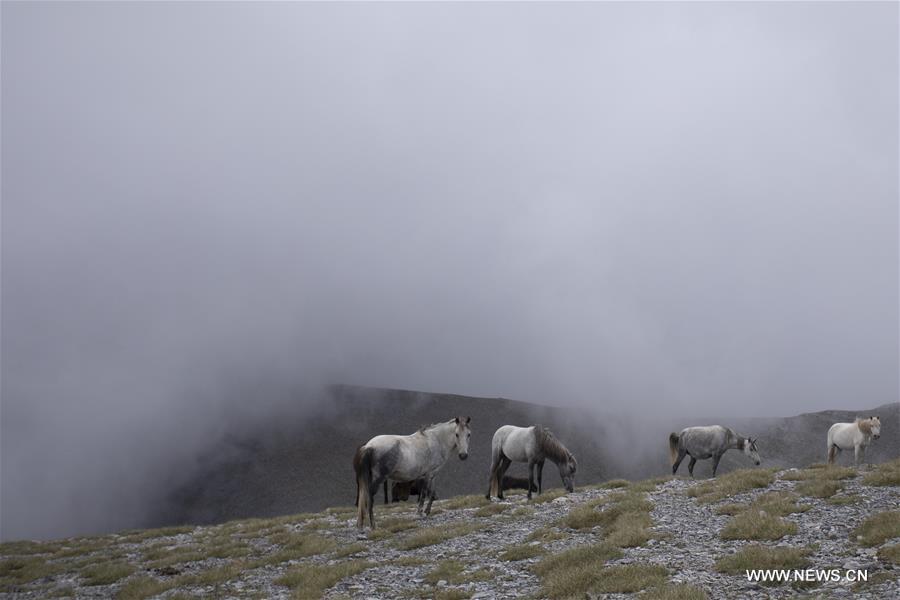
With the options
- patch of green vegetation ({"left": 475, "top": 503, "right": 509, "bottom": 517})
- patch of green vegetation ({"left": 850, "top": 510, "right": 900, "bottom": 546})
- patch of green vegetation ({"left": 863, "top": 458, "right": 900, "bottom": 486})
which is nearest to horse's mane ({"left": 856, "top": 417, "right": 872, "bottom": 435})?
patch of green vegetation ({"left": 863, "top": 458, "right": 900, "bottom": 486})

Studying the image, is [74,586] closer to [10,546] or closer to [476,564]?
[476,564]

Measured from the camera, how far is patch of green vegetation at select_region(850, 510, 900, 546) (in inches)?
548

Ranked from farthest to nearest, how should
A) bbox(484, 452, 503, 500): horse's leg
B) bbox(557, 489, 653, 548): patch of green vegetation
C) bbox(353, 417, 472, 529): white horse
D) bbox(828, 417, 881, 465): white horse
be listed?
bbox(828, 417, 881, 465): white horse → bbox(484, 452, 503, 500): horse's leg → bbox(353, 417, 472, 529): white horse → bbox(557, 489, 653, 548): patch of green vegetation

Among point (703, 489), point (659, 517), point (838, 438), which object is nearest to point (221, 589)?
point (659, 517)

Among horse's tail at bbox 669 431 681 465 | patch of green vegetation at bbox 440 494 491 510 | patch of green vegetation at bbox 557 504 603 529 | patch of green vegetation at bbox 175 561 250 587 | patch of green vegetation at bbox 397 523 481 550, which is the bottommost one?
horse's tail at bbox 669 431 681 465

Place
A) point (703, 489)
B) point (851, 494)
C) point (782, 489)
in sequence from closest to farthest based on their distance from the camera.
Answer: point (851, 494) < point (782, 489) < point (703, 489)

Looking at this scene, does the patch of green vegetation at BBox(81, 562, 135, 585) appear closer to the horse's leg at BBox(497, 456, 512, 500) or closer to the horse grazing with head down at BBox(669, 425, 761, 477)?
the horse's leg at BBox(497, 456, 512, 500)

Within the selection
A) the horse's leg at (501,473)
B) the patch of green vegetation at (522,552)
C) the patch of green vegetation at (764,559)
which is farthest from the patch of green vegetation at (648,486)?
the patch of green vegetation at (764,559)

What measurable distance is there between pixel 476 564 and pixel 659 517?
670cm

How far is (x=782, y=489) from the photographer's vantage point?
22578mm

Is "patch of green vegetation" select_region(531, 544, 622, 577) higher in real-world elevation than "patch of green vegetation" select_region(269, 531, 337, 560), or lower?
higher

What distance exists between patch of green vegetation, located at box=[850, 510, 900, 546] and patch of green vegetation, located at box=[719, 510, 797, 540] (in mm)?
1444

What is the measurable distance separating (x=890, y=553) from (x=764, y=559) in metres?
2.39

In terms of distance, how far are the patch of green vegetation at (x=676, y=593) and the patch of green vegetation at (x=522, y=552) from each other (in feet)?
17.9
